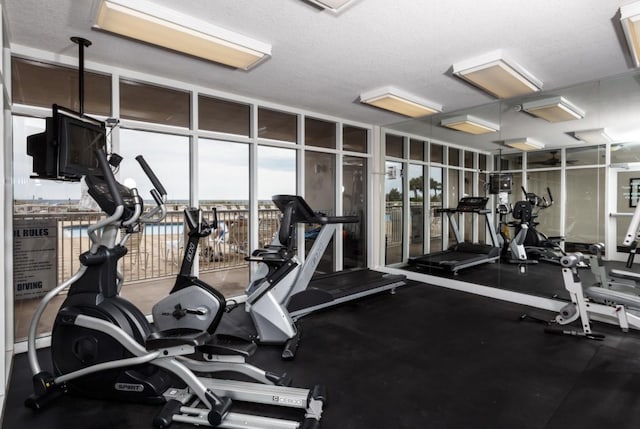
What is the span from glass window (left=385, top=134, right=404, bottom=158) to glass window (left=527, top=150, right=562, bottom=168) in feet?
7.23

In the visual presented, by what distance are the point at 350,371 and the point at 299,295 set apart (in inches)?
49.9

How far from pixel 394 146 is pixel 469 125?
1.47 m

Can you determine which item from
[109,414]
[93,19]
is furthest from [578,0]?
[109,414]

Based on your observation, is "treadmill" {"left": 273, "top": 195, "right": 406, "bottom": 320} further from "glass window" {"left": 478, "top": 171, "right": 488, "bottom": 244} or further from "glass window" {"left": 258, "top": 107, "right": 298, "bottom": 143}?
"glass window" {"left": 478, "top": 171, "right": 488, "bottom": 244}

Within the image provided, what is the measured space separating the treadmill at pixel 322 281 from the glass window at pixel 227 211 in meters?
1.10

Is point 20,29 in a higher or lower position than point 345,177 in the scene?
higher

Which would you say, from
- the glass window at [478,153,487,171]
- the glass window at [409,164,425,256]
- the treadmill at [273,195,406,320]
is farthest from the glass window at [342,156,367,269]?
the glass window at [478,153,487,171]

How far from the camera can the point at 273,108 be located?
481 cm

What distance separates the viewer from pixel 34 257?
3152 mm

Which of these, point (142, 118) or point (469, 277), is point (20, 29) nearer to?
point (142, 118)

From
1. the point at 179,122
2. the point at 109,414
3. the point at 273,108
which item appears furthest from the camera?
the point at 273,108

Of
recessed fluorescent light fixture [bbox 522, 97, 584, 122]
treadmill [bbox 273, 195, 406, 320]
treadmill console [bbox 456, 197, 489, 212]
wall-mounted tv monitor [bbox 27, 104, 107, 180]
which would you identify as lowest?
treadmill [bbox 273, 195, 406, 320]

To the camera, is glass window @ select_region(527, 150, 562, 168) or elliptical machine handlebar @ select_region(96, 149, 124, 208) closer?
elliptical machine handlebar @ select_region(96, 149, 124, 208)

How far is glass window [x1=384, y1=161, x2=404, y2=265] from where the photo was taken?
6328 mm
